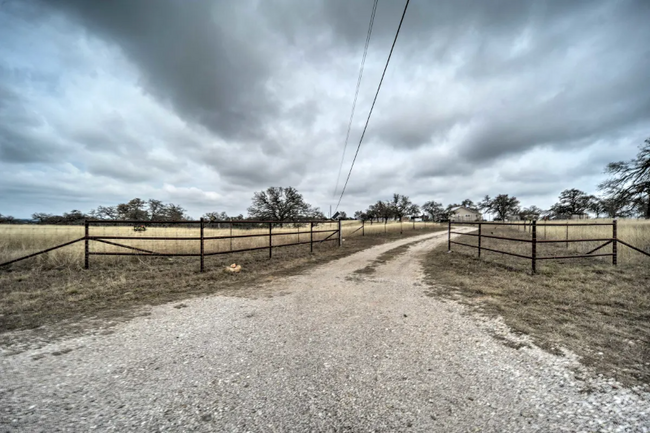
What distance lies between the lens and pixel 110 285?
5867 millimetres

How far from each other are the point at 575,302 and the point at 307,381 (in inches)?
213

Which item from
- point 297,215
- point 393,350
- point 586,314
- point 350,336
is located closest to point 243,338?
point 350,336

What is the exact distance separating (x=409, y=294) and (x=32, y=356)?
5705 millimetres

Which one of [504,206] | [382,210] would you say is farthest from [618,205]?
[504,206]

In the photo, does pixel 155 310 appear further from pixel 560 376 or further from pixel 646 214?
pixel 646 214

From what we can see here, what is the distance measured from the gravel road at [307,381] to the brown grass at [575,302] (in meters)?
0.41

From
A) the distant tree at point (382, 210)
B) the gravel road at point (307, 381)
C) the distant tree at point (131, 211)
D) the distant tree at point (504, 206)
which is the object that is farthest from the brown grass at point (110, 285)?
the distant tree at point (504, 206)

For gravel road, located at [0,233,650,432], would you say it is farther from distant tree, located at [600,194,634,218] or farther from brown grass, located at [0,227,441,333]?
distant tree, located at [600,194,634,218]

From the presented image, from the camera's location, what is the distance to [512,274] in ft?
23.9

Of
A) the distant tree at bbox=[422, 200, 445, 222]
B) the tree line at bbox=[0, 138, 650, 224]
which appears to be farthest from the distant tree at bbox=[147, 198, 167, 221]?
the distant tree at bbox=[422, 200, 445, 222]

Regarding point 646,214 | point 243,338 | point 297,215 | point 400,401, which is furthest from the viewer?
point 297,215

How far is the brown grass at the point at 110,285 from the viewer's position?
170 inches

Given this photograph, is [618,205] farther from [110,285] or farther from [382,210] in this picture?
[382,210]

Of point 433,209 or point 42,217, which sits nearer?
point 42,217
